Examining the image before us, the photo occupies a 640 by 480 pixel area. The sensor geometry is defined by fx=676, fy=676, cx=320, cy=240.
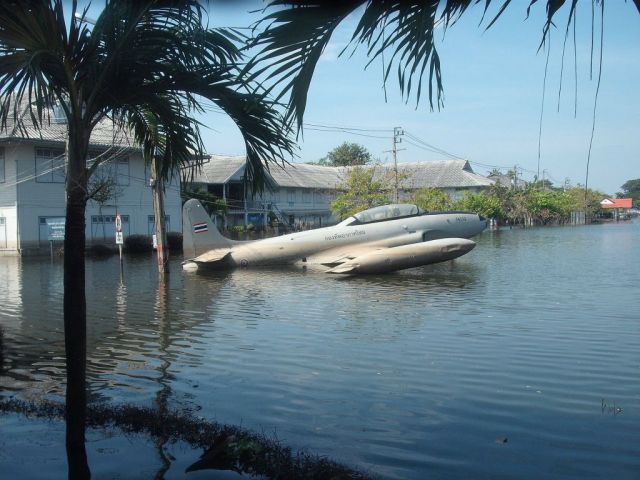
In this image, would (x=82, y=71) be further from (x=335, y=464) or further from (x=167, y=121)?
(x=335, y=464)

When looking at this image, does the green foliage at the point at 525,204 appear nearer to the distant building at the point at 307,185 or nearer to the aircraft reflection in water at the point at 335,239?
the distant building at the point at 307,185

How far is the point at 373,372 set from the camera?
331 inches

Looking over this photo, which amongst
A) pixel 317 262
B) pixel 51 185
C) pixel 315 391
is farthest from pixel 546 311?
pixel 51 185

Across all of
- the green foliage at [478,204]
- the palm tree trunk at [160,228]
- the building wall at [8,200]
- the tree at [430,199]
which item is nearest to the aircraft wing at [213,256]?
the palm tree trunk at [160,228]

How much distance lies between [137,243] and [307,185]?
2575 cm

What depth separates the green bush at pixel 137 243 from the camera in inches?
1512

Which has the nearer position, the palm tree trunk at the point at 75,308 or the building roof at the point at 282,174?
the palm tree trunk at the point at 75,308

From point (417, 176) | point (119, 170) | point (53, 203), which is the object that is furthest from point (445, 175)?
point (53, 203)

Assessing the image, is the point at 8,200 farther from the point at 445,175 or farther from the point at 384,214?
the point at 445,175

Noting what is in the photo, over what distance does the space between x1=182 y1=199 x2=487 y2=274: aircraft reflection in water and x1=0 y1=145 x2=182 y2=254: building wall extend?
33.0ft

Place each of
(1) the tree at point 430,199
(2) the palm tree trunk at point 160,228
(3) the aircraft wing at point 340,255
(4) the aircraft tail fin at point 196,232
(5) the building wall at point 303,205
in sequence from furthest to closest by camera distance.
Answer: (5) the building wall at point 303,205 < (1) the tree at point 430,199 < (4) the aircraft tail fin at point 196,232 < (3) the aircraft wing at point 340,255 < (2) the palm tree trunk at point 160,228

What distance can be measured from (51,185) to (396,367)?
110 ft

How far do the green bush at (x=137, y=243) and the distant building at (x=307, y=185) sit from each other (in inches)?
375

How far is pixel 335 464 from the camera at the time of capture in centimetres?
491
